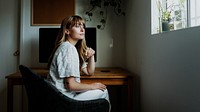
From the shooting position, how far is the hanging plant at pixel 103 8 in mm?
2852

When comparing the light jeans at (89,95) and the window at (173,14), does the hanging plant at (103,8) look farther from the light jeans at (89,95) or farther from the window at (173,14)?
the light jeans at (89,95)

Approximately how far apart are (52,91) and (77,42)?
60 cm

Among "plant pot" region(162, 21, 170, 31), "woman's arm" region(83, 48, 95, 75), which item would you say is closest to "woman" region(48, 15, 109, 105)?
"woman's arm" region(83, 48, 95, 75)

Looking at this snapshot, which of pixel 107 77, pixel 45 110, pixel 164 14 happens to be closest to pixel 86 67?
pixel 107 77

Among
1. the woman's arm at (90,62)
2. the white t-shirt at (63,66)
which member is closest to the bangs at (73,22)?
the white t-shirt at (63,66)

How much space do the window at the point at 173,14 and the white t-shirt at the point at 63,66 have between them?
769 mm

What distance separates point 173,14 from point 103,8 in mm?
1379

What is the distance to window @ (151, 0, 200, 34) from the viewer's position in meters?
1.39

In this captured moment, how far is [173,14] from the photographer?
5.59 ft

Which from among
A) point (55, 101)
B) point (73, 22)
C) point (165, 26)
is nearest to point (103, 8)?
point (73, 22)

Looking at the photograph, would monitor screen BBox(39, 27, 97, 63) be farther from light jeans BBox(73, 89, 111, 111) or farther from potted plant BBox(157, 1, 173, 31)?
light jeans BBox(73, 89, 111, 111)

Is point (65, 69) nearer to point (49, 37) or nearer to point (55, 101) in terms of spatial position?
point (55, 101)

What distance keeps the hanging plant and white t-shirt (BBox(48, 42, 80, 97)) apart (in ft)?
4.57

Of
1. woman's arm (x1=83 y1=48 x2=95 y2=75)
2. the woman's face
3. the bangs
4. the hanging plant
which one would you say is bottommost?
woman's arm (x1=83 y1=48 x2=95 y2=75)
